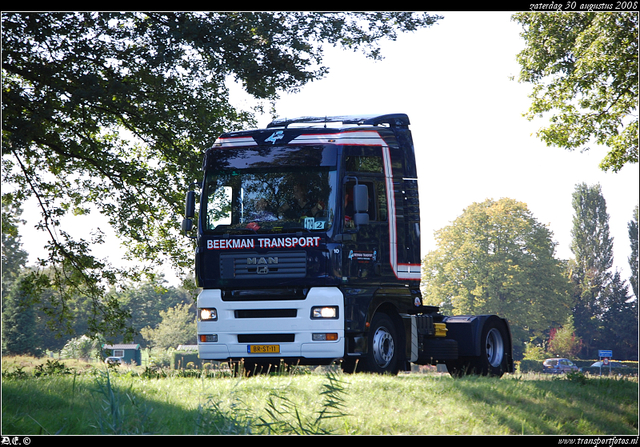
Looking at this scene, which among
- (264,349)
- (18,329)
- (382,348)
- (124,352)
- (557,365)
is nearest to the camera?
(264,349)

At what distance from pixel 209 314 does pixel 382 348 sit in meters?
2.84

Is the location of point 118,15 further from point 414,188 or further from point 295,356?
point 295,356

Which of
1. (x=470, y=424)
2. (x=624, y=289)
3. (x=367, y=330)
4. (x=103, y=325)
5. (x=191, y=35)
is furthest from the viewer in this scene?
(x=624, y=289)

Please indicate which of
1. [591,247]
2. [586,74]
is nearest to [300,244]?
[586,74]

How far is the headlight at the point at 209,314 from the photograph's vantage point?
10773mm

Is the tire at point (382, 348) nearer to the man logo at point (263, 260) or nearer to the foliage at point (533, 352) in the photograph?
the man logo at point (263, 260)

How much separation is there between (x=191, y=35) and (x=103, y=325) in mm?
7664

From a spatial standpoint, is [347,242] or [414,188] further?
[414,188]

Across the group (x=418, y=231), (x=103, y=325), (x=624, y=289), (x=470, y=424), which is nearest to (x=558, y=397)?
(x=470, y=424)

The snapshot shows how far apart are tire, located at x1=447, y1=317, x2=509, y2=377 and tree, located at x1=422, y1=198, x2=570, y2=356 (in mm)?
31603

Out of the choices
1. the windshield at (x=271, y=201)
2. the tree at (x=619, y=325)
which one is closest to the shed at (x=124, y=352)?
the windshield at (x=271, y=201)

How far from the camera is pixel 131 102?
15.9 metres

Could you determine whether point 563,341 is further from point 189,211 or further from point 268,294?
point 189,211

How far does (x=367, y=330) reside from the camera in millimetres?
10664
